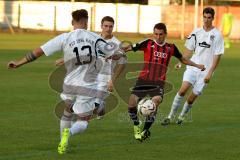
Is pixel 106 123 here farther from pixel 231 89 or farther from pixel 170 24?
pixel 170 24

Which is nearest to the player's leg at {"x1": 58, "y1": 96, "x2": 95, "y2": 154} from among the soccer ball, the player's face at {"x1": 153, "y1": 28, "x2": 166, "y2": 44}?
the soccer ball

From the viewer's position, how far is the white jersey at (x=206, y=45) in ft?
52.1

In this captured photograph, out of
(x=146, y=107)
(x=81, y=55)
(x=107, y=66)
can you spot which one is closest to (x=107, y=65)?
(x=107, y=66)

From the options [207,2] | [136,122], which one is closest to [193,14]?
[207,2]

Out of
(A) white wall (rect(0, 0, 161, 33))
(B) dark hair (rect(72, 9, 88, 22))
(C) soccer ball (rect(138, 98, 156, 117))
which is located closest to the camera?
(B) dark hair (rect(72, 9, 88, 22))

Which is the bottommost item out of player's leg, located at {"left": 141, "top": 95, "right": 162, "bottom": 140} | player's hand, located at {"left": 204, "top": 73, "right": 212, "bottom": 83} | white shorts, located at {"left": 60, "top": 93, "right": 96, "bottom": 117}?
player's leg, located at {"left": 141, "top": 95, "right": 162, "bottom": 140}

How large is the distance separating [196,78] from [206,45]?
67 centimetres

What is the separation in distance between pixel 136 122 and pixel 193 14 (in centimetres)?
5360

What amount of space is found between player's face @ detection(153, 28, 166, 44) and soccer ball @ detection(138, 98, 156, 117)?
99cm

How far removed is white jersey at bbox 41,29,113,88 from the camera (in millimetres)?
11195

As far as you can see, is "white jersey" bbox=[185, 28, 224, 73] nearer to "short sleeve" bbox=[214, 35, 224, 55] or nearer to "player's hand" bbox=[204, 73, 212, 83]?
"short sleeve" bbox=[214, 35, 224, 55]

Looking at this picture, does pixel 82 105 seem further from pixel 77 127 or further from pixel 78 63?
pixel 78 63

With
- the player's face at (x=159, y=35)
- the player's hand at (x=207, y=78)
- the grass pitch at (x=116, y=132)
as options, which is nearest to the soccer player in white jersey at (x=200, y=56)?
the player's hand at (x=207, y=78)

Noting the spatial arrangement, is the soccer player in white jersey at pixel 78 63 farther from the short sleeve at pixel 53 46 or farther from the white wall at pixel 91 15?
the white wall at pixel 91 15
